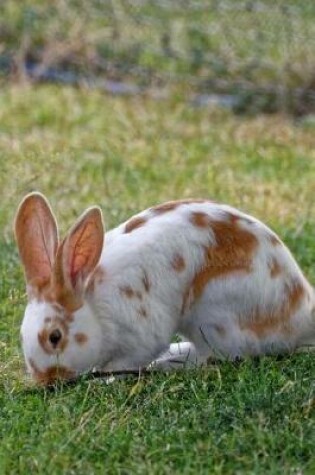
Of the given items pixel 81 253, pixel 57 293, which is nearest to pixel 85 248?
pixel 81 253

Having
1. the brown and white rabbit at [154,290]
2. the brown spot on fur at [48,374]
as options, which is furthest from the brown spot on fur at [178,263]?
the brown spot on fur at [48,374]

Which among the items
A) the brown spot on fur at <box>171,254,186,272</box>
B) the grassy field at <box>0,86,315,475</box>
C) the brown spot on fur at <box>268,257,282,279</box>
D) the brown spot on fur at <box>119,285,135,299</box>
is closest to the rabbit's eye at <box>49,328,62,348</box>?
the grassy field at <box>0,86,315,475</box>

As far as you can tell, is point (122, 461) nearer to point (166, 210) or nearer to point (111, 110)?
point (166, 210)

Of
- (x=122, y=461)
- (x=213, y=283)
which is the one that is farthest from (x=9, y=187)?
(x=122, y=461)

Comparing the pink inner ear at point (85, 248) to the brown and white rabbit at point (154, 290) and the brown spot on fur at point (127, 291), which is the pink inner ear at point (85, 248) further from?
the brown spot on fur at point (127, 291)

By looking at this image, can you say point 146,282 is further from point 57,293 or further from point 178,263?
point 57,293

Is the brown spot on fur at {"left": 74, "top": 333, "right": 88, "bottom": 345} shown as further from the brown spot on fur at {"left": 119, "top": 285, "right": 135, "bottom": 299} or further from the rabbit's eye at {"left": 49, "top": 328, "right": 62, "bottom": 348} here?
the brown spot on fur at {"left": 119, "top": 285, "right": 135, "bottom": 299}
